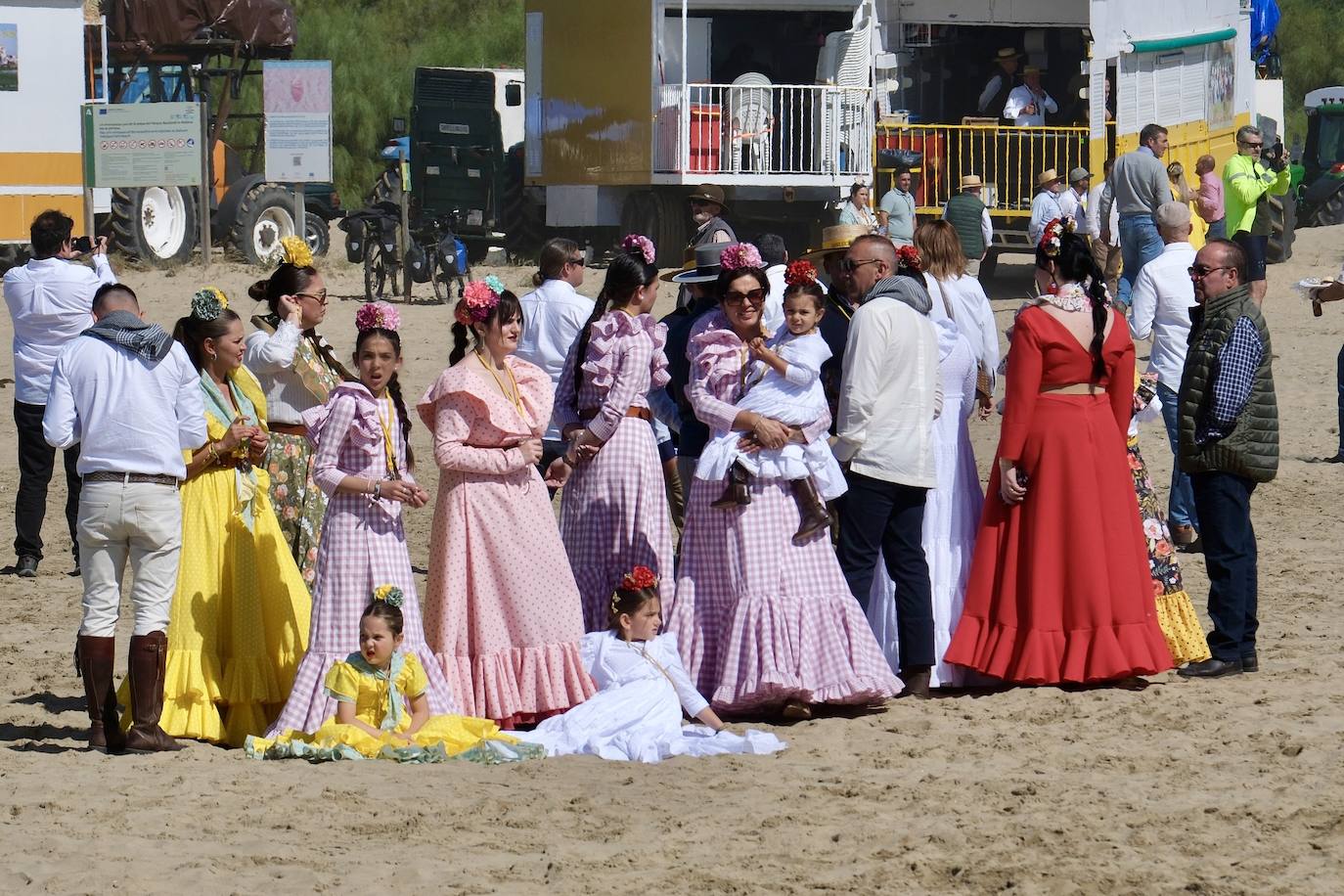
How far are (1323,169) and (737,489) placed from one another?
77.0 ft

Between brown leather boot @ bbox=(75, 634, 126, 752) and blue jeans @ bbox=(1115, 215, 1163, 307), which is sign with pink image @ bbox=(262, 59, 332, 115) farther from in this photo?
brown leather boot @ bbox=(75, 634, 126, 752)

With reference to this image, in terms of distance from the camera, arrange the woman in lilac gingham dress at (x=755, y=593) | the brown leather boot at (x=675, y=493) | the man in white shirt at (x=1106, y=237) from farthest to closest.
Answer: the man in white shirt at (x=1106, y=237)
the brown leather boot at (x=675, y=493)
the woman in lilac gingham dress at (x=755, y=593)

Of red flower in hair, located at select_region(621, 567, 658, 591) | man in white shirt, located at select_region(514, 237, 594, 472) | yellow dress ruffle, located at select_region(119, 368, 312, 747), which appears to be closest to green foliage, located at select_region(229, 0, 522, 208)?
man in white shirt, located at select_region(514, 237, 594, 472)

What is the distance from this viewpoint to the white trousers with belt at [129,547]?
6.48 meters

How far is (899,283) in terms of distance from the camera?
293 inches

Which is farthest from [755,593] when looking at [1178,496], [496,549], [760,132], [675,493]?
[760,132]

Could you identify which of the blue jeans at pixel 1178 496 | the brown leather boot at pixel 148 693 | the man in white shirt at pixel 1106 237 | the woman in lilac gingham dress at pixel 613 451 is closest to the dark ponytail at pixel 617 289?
the woman in lilac gingham dress at pixel 613 451

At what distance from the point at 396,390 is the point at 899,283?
185 centimetres

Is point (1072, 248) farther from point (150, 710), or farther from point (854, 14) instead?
point (854, 14)

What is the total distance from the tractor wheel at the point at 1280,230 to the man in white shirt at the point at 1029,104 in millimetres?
2399

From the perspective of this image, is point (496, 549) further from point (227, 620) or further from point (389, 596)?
point (227, 620)

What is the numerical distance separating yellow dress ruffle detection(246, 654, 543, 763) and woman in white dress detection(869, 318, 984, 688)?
1635mm

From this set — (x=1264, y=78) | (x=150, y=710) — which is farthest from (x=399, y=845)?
(x=1264, y=78)

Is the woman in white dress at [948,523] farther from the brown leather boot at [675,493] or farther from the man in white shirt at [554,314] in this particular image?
the brown leather boot at [675,493]
